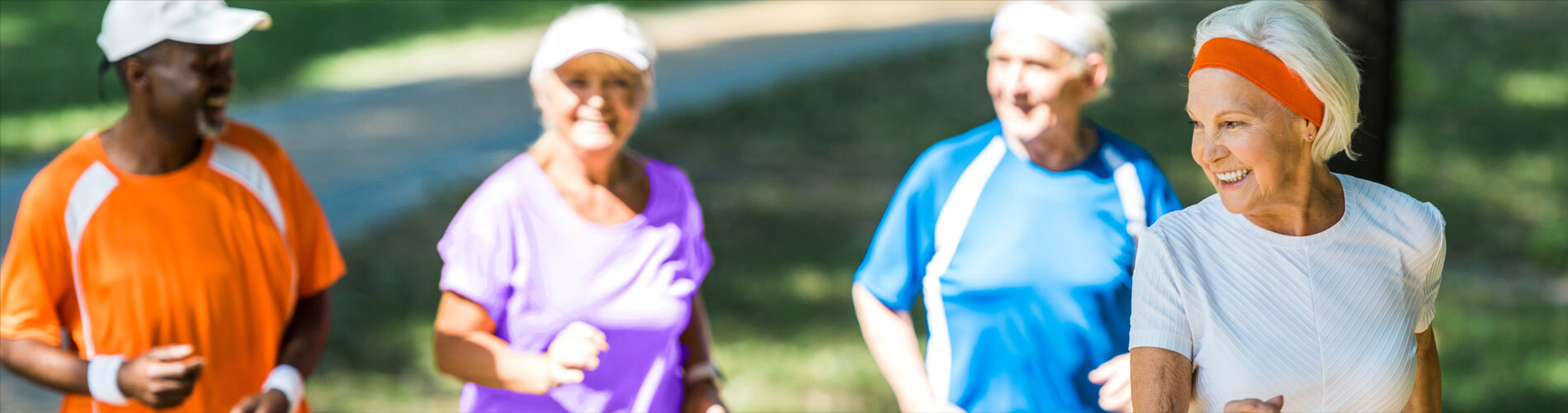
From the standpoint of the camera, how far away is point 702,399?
324 centimetres

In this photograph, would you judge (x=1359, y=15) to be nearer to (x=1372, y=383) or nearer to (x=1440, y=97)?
(x=1372, y=383)

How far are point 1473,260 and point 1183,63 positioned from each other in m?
4.72

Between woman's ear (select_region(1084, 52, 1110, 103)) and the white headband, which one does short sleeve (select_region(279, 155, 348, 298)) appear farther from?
woman's ear (select_region(1084, 52, 1110, 103))

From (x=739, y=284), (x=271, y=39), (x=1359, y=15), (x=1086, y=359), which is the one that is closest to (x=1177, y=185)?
(x=739, y=284)

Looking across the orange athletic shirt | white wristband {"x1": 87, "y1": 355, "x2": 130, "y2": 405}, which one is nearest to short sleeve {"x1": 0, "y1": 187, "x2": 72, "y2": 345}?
the orange athletic shirt

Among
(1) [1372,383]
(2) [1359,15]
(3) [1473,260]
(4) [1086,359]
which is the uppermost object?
(2) [1359,15]

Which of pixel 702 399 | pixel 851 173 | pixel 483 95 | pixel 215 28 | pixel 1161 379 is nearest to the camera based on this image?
pixel 1161 379

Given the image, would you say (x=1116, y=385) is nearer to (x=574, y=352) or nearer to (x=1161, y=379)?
(x=1161, y=379)

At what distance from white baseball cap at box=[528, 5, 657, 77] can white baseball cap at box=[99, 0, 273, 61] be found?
587 millimetres

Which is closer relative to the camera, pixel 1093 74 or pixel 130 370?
pixel 130 370

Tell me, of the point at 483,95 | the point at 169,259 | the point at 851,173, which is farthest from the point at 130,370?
the point at 483,95

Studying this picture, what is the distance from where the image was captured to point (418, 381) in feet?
21.6

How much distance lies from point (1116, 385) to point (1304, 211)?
862mm

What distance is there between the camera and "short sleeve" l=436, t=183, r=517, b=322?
303cm
